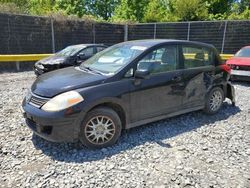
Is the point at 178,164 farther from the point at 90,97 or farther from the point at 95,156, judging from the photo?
the point at 90,97

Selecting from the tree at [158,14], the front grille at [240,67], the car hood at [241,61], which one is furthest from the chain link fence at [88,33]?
the tree at [158,14]

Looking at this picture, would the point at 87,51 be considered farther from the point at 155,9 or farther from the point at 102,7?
the point at 102,7

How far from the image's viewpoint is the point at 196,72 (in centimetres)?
504

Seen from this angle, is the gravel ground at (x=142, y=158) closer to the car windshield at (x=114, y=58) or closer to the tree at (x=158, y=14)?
the car windshield at (x=114, y=58)

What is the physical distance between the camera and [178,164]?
140 inches

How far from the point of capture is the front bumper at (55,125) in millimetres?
3487

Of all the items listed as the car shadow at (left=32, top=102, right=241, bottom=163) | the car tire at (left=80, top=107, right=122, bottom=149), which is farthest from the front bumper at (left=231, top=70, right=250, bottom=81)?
the car tire at (left=80, top=107, right=122, bottom=149)

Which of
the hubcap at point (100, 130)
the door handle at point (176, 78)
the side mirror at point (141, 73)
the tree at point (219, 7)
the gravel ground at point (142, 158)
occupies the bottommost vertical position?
the gravel ground at point (142, 158)

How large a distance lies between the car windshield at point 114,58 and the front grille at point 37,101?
1100 mm

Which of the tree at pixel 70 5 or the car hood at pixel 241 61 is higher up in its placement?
the tree at pixel 70 5

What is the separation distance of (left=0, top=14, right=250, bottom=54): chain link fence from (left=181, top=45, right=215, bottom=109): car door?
31.9 ft

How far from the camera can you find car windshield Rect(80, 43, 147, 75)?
4215mm

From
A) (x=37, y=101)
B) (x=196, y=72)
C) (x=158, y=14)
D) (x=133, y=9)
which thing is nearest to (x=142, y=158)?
(x=37, y=101)

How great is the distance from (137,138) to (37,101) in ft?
5.84
